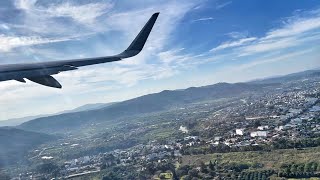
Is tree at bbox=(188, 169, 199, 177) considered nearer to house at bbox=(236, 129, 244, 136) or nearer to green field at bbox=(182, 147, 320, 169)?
green field at bbox=(182, 147, 320, 169)

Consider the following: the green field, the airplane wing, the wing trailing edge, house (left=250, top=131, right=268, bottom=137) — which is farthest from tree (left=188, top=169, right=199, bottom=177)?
the wing trailing edge

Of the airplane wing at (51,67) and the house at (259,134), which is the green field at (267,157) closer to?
the house at (259,134)

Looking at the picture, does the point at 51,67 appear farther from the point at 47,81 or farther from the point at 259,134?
the point at 259,134

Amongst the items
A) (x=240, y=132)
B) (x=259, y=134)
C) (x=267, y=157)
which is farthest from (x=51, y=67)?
(x=240, y=132)

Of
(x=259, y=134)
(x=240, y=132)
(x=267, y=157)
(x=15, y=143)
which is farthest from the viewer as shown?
(x=15, y=143)

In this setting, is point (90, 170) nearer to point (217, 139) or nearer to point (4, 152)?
point (217, 139)
